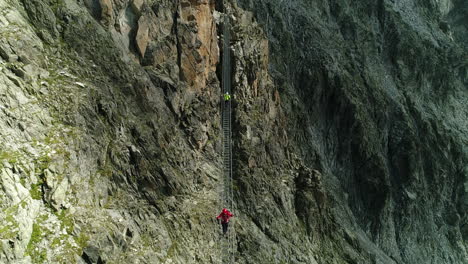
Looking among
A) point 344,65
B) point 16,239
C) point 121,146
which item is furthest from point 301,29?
point 16,239

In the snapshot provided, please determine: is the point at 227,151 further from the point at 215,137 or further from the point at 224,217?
the point at 224,217

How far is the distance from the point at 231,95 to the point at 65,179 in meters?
18.1

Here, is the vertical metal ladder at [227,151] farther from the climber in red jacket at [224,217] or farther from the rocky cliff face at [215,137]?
the climber in red jacket at [224,217]

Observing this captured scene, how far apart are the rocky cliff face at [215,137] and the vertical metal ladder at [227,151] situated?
0.64m

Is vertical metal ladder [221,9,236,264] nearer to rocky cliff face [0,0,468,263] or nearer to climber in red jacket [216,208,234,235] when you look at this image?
rocky cliff face [0,0,468,263]

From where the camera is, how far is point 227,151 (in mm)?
32125

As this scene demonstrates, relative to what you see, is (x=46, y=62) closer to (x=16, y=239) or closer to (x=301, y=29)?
(x=16, y=239)

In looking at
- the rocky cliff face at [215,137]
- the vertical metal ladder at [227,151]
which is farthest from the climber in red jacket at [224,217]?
the vertical metal ladder at [227,151]

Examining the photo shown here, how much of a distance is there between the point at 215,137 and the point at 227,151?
148 cm

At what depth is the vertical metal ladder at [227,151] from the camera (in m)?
26.5

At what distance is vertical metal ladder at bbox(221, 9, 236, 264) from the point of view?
1044 inches

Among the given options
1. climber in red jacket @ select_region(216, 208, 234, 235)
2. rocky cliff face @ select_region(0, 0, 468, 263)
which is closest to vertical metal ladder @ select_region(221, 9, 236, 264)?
rocky cliff face @ select_region(0, 0, 468, 263)

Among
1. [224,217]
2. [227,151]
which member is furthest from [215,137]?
[224,217]

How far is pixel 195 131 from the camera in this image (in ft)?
98.4
